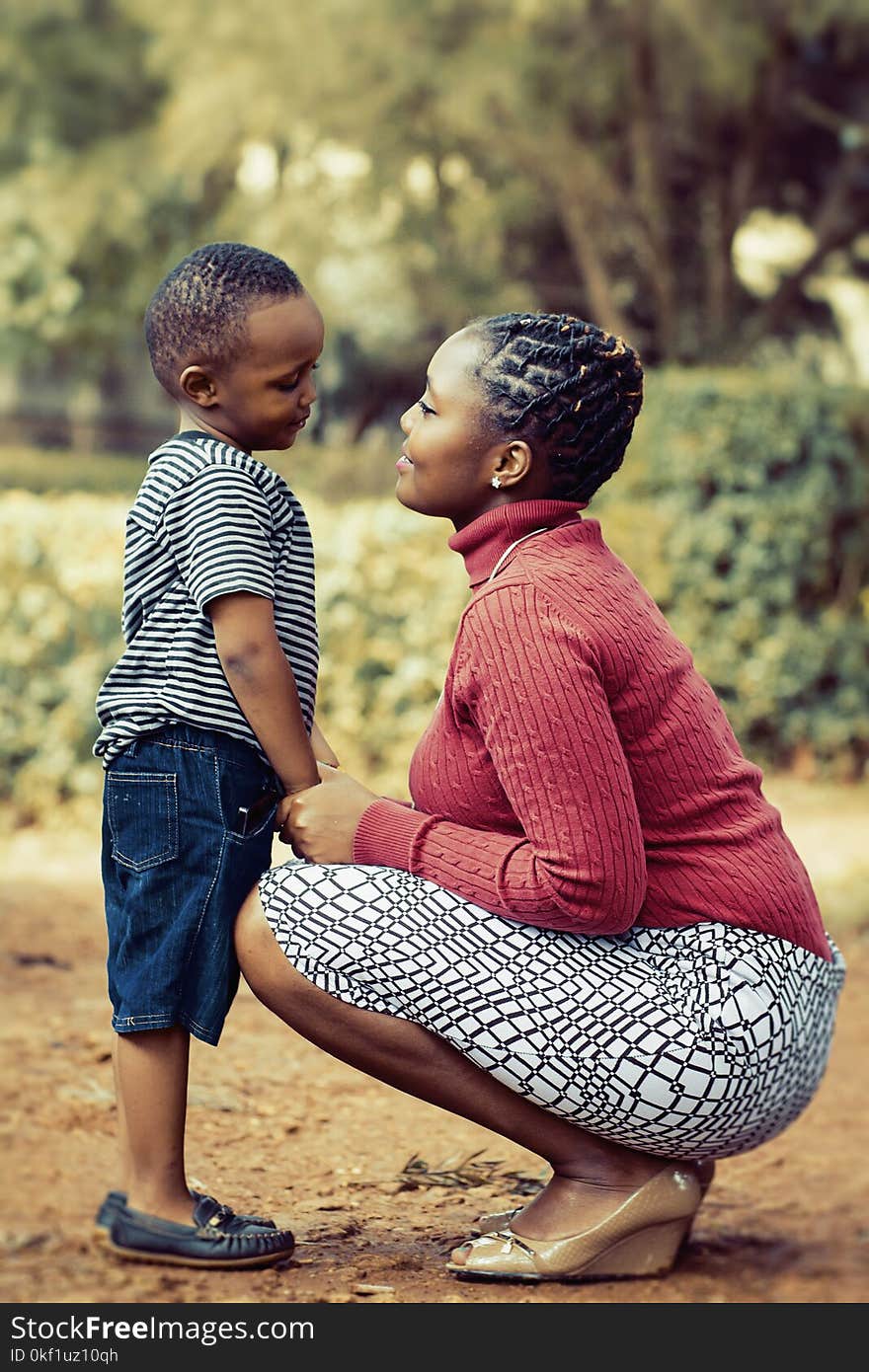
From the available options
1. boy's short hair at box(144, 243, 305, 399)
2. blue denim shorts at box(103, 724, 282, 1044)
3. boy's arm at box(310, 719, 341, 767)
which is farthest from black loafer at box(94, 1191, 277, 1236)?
boy's short hair at box(144, 243, 305, 399)

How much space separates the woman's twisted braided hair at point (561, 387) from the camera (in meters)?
2.55

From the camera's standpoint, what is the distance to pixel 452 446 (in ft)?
8.52

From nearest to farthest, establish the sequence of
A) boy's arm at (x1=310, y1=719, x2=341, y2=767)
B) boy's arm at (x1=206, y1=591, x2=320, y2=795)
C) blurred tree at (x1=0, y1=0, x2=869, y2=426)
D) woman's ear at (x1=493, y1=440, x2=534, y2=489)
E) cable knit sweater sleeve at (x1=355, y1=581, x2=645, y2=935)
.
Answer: cable knit sweater sleeve at (x1=355, y1=581, x2=645, y2=935)
boy's arm at (x1=206, y1=591, x2=320, y2=795)
woman's ear at (x1=493, y1=440, x2=534, y2=489)
boy's arm at (x1=310, y1=719, x2=341, y2=767)
blurred tree at (x1=0, y1=0, x2=869, y2=426)

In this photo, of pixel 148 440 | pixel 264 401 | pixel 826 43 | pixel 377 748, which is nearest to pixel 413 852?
pixel 264 401

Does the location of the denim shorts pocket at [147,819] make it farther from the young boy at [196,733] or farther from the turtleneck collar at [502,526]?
the turtleneck collar at [502,526]

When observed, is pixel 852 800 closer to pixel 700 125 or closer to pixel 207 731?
pixel 207 731

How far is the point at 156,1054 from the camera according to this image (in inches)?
99.0

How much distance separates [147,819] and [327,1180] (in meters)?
1.06

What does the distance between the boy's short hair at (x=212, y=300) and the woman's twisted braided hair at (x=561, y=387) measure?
0.37m

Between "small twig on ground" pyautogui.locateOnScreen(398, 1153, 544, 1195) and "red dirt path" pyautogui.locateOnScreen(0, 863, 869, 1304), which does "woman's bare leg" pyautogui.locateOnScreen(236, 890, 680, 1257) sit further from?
"small twig on ground" pyautogui.locateOnScreen(398, 1153, 544, 1195)

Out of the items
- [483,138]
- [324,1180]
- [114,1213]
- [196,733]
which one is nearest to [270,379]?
[196,733]

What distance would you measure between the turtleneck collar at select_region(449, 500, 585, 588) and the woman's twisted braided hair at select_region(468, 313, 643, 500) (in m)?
0.05

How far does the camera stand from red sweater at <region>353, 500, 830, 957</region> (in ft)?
7.72

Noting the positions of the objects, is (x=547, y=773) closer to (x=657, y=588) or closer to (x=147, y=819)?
(x=147, y=819)
